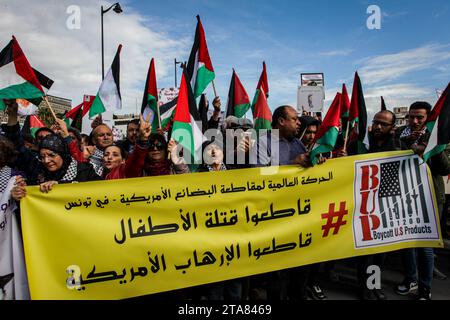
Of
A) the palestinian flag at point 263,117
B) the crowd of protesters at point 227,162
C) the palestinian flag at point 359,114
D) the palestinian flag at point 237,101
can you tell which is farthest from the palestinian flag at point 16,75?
the palestinian flag at point 359,114

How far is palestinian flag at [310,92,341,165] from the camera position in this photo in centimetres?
333

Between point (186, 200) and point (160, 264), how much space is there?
22.7 inches

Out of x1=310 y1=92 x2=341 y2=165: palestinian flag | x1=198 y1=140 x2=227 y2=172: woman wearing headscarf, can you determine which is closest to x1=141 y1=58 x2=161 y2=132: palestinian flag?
x1=198 y1=140 x2=227 y2=172: woman wearing headscarf

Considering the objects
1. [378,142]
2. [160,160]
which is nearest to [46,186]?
[160,160]

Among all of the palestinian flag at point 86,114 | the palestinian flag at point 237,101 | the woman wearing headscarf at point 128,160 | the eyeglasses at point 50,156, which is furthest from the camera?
the palestinian flag at point 86,114

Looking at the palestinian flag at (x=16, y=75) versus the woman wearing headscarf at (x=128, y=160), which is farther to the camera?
the palestinian flag at (x=16, y=75)

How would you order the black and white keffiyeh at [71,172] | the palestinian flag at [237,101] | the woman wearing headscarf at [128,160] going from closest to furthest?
the black and white keffiyeh at [71,172]
the woman wearing headscarf at [128,160]
the palestinian flag at [237,101]

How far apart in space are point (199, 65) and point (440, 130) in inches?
129

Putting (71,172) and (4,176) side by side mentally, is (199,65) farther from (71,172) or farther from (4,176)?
(4,176)

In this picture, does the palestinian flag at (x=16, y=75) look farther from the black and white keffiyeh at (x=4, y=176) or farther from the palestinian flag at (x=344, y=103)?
the palestinian flag at (x=344, y=103)

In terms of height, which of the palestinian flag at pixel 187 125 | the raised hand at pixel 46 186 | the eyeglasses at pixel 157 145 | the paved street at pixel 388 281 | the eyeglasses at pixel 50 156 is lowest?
the paved street at pixel 388 281

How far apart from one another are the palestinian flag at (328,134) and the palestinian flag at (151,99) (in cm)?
194

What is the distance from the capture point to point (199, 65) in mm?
5211

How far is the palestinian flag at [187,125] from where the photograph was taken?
3.69 metres
